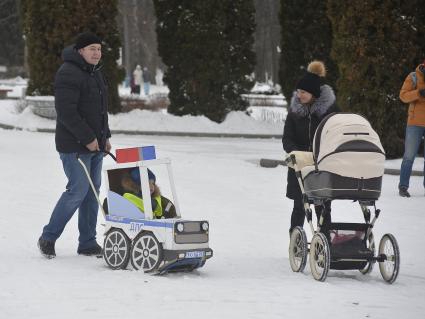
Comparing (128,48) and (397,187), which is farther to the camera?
(128,48)

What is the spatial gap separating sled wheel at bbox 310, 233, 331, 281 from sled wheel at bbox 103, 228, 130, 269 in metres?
1.50

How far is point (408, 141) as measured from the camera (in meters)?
13.6

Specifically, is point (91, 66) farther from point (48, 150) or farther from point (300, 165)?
point (48, 150)

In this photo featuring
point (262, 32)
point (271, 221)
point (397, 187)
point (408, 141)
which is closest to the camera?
point (271, 221)

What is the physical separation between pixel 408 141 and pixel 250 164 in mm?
4564

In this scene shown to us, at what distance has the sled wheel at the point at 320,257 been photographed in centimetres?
794

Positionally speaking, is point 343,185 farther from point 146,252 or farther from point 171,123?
point 171,123

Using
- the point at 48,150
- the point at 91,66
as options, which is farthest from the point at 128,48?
the point at 91,66

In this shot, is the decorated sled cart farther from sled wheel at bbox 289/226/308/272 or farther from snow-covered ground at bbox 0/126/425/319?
sled wheel at bbox 289/226/308/272

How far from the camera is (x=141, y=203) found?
837cm

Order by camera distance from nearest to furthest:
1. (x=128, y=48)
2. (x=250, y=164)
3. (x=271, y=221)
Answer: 1. (x=271, y=221)
2. (x=250, y=164)
3. (x=128, y=48)

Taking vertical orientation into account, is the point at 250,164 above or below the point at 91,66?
below

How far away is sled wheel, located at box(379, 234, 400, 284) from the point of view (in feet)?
26.4

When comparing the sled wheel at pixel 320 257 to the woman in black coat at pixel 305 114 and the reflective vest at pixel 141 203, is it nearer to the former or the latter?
the woman in black coat at pixel 305 114
